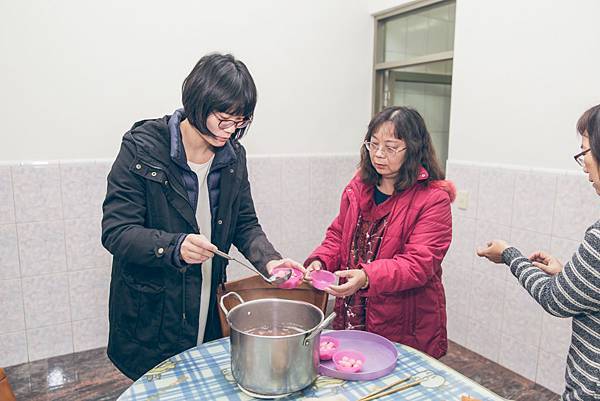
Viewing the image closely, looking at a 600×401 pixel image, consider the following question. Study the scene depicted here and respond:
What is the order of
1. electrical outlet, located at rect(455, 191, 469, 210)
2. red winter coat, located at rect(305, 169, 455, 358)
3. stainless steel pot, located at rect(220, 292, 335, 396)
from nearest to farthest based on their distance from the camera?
stainless steel pot, located at rect(220, 292, 335, 396) < red winter coat, located at rect(305, 169, 455, 358) < electrical outlet, located at rect(455, 191, 469, 210)

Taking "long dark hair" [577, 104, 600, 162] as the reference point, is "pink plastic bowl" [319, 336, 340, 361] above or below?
below

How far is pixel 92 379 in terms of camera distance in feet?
8.07

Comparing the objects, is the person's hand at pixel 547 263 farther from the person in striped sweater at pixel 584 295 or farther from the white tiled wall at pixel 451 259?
the white tiled wall at pixel 451 259

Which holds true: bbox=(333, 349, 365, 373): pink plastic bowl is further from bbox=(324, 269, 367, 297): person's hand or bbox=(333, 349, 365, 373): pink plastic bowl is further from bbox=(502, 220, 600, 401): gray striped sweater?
bbox=(502, 220, 600, 401): gray striped sweater

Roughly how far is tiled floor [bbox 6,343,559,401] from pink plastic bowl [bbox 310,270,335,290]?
4.67 ft

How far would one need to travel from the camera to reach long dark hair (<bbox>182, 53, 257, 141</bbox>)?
1.39 m

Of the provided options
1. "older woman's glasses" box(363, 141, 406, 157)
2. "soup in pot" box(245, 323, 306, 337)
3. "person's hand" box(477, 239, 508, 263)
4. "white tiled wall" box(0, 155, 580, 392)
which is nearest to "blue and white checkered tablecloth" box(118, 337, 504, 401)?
"soup in pot" box(245, 323, 306, 337)

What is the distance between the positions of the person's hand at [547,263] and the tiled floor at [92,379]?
1.28 m

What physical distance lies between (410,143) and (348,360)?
2.53 ft

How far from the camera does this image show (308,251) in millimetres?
3430

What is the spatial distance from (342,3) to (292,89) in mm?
726

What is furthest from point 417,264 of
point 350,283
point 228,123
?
point 228,123

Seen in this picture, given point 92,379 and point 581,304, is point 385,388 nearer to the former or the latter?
point 581,304

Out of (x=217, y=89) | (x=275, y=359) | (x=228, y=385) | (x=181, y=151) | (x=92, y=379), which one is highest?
(x=217, y=89)
